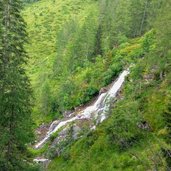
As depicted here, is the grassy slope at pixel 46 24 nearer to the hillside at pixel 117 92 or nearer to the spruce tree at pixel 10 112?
the hillside at pixel 117 92

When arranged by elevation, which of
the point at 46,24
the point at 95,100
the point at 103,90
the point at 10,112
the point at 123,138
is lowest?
the point at 46,24

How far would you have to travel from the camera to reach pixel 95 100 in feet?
216

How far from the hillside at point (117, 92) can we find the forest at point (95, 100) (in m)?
0.13

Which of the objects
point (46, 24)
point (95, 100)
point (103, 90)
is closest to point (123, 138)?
point (95, 100)

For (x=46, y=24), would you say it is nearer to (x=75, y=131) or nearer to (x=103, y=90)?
(x=103, y=90)

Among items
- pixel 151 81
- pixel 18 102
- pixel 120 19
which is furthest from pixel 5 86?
pixel 120 19

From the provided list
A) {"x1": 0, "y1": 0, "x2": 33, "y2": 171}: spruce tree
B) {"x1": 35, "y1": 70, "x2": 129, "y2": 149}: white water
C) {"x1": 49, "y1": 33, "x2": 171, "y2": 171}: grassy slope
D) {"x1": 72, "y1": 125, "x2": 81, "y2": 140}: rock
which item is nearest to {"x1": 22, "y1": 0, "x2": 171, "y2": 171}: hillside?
{"x1": 49, "y1": 33, "x2": 171, "y2": 171}: grassy slope

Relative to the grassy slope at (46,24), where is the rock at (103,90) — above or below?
above

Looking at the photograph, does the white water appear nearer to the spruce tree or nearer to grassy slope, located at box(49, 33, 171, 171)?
grassy slope, located at box(49, 33, 171, 171)

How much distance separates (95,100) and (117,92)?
8.37 meters

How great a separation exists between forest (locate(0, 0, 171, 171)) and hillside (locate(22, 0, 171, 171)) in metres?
0.13

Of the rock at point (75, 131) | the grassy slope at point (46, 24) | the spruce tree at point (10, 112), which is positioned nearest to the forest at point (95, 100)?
the spruce tree at point (10, 112)

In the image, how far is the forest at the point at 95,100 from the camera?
2723cm

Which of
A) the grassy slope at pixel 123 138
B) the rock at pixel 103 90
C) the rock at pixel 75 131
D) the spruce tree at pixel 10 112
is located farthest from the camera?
the rock at pixel 103 90
